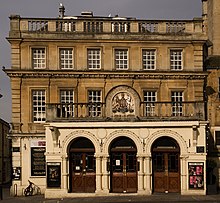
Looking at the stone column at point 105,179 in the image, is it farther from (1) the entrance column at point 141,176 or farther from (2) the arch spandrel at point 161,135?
(2) the arch spandrel at point 161,135

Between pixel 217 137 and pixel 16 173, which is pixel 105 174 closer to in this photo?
pixel 16 173

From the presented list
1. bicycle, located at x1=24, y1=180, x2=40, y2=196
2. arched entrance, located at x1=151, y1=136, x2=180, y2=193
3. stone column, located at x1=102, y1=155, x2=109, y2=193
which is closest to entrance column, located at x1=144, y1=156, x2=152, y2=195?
arched entrance, located at x1=151, y1=136, x2=180, y2=193

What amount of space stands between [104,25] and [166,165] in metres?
12.0

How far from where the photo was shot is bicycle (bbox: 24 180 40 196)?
119 feet

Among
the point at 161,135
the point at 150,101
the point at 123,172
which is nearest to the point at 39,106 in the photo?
the point at 150,101

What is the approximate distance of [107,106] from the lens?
34562mm

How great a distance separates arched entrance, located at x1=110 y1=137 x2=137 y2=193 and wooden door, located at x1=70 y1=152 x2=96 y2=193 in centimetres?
131

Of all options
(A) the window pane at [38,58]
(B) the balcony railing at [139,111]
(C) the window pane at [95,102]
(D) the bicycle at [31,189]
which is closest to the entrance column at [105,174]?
(B) the balcony railing at [139,111]

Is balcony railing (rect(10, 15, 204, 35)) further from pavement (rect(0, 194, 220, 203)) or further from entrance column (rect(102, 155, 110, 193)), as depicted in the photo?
pavement (rect(0, 194, 220, 203))

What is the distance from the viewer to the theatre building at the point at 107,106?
111ft

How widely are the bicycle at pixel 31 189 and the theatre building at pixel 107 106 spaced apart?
327 millimetres

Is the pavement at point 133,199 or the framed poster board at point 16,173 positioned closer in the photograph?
the pavement at point 133,199

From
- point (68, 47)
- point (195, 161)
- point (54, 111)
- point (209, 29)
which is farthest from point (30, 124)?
point (209, 29)

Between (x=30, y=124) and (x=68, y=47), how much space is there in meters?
6.54
